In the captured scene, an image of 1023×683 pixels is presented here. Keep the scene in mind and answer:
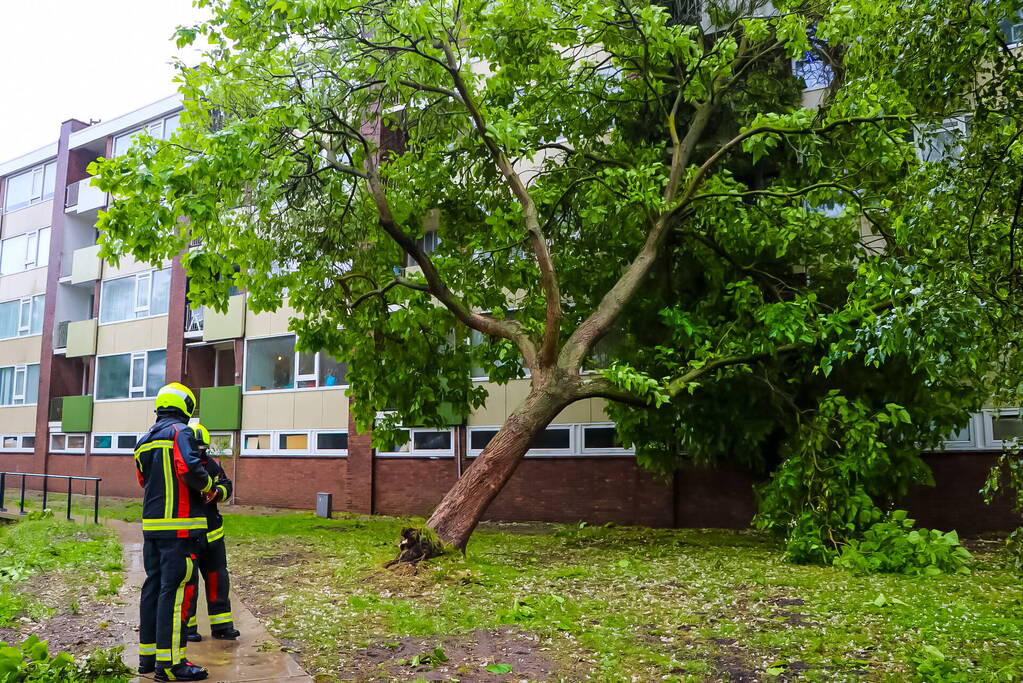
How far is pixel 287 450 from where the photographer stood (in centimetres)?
2233

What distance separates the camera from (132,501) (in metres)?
24.1

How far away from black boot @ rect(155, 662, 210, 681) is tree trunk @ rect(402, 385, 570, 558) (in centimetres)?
501

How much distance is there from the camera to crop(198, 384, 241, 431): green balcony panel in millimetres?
23453

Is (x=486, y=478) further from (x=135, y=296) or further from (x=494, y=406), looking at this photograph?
(x=135, y=296)

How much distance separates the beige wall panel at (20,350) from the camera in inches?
1275

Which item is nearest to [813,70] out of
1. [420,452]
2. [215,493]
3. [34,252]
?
[420,452]

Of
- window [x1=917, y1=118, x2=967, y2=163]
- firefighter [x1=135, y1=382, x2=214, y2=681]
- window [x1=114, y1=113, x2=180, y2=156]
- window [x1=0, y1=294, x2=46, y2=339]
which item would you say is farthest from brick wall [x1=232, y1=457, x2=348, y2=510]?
window [x1=917, y1=118, x2=967, y2=163]

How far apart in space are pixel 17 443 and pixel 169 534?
31.9 m

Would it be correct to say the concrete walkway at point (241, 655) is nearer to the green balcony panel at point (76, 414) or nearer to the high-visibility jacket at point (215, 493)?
the high-visibility jacket at point (215, 493)

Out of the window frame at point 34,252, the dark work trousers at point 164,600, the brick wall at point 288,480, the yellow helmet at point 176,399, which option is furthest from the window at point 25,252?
the dark work trousers at point 164,600

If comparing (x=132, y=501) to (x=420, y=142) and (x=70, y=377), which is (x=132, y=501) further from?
(x=420, y=142)

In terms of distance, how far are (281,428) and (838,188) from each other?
51.9 feet

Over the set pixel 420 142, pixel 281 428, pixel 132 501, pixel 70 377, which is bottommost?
pixel 132 501

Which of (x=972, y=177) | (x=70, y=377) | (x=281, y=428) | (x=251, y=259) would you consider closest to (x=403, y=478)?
(x=281, y=428)
